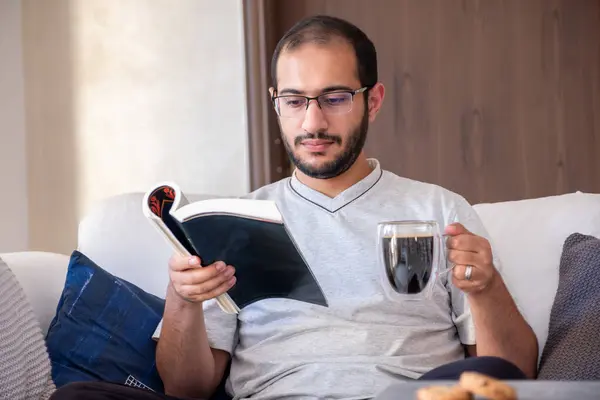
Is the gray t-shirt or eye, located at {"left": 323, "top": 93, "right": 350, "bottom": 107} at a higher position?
eye, located at {"left": 323, "top": 93, "right": 350, "bottom": 107}

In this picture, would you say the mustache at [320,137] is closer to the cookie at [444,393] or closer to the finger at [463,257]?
the finger at [463,257]

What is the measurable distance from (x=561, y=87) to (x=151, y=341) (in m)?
1.82

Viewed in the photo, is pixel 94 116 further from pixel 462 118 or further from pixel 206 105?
pixel 462 118

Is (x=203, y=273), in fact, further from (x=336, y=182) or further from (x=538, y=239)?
(x=538, y=239)

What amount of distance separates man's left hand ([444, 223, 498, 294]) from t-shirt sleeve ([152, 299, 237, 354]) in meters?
0.52

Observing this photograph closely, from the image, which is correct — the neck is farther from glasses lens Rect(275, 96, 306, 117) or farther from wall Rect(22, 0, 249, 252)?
wall Rect(22, 0, 249, 252)

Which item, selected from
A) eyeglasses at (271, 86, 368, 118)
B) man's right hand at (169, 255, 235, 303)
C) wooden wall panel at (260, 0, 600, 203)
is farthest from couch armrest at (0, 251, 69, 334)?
wooden wall panel at (260, 0, 600, 203)

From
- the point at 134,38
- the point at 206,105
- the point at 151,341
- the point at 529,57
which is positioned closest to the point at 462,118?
the point at 529,57

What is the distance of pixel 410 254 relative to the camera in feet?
3.60

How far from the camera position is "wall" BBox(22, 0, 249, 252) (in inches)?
113

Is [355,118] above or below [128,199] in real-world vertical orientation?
above

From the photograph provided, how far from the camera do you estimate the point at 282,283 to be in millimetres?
1333

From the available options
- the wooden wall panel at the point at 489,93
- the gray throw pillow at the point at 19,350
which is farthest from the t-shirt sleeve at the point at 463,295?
the wooden wall panel at the point at 489,93

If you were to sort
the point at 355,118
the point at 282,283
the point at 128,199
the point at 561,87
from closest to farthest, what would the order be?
1. the point at 282,283
2. the point at 355,118
3. the point at 128,199
4. the point at 561,87
